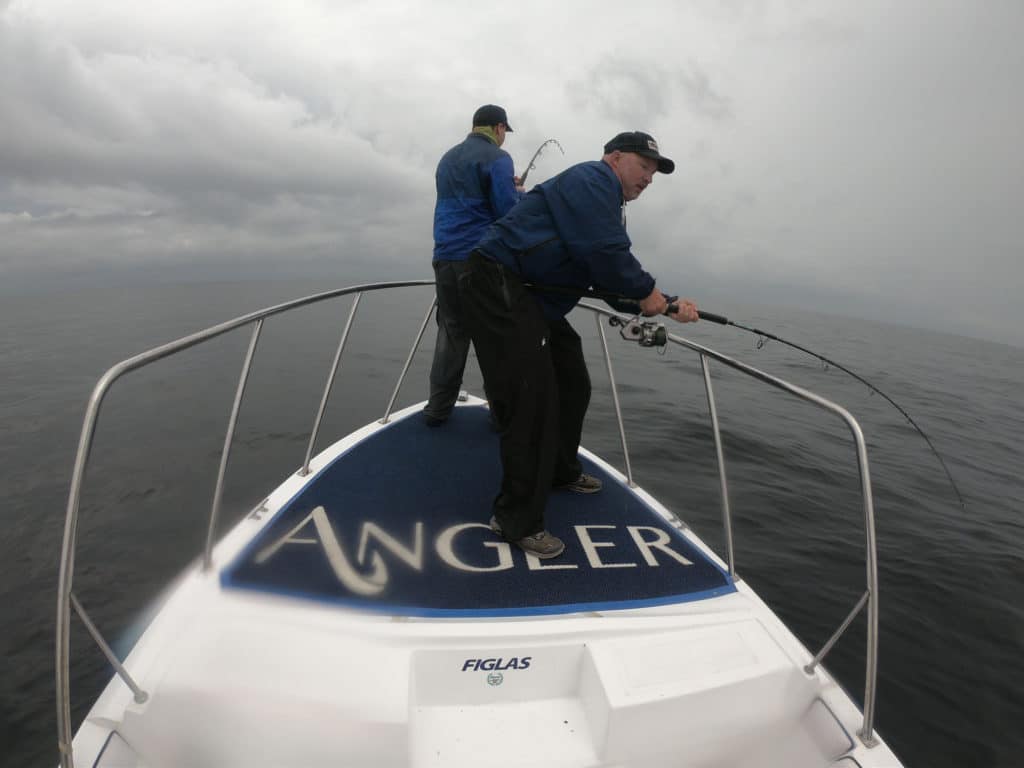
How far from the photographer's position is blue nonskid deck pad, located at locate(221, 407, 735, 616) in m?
1.91

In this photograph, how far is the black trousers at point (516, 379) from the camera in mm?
2154

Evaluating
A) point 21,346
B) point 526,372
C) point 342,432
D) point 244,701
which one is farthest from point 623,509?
point 21,346

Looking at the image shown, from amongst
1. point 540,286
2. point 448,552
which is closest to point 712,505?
point 448,552

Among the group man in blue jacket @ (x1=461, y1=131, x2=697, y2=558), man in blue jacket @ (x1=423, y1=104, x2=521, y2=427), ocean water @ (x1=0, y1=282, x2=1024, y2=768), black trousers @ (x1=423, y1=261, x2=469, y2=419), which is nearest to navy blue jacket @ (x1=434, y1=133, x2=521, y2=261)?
man in blue jacket @ (x1=423, y1=104, x2=521, y2=427)

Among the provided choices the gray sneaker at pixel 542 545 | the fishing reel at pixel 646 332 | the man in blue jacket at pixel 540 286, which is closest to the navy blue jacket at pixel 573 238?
the man in blue jacket at pixel 540 286

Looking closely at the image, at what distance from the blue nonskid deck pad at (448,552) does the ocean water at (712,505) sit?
1.69 meters

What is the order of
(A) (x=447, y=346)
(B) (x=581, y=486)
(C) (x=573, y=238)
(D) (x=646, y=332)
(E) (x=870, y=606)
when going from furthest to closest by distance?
(A) (x=447, y=346) → (B) (x=581, y=486) → (D) (x=646, y=332) → (C) (x=573, y=238) → (E) (x=870, y=606)

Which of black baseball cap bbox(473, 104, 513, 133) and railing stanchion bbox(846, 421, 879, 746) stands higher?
black baseball cap bbox(473, 104, 513, 133)

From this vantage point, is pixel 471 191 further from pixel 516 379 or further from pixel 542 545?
pixel 542 545

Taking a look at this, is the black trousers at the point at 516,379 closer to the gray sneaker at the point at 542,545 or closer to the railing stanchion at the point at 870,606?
the gray sneaker at the point at 542,545

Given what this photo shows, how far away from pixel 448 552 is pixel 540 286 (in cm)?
134

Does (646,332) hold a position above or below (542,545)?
above

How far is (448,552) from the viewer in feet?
7.40

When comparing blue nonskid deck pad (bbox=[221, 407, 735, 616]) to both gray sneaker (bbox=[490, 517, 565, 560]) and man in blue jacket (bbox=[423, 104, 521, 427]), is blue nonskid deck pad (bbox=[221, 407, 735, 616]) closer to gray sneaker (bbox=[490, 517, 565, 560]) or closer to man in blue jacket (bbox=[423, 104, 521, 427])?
gray sneaker (bbox=[490, 517, 565, 560])
